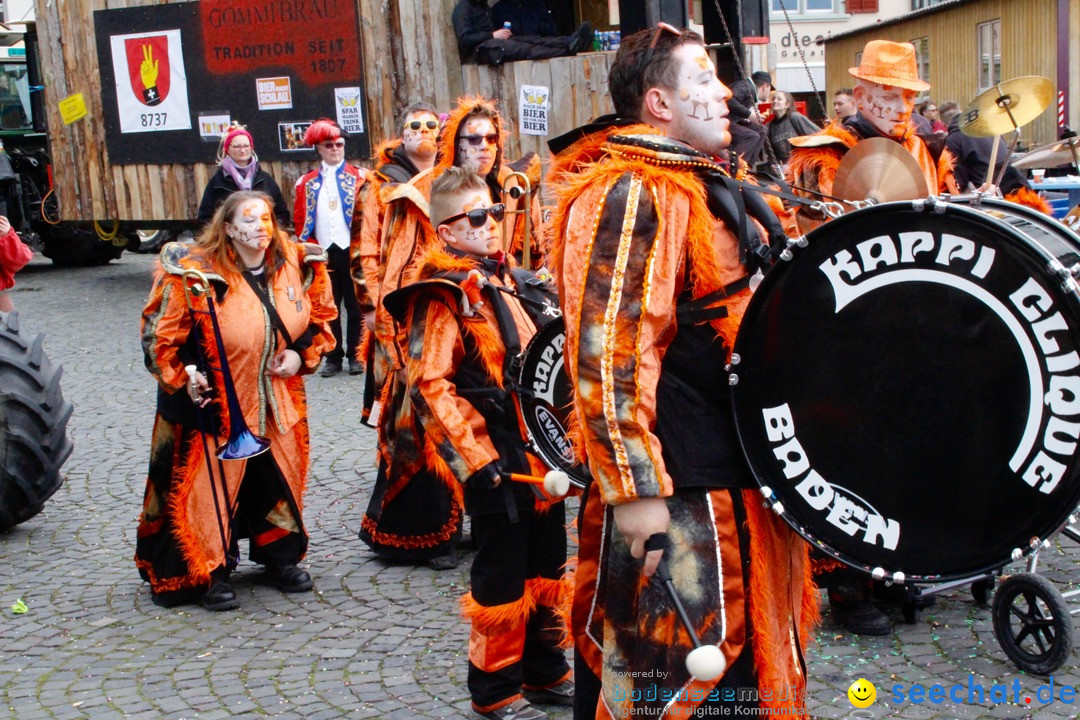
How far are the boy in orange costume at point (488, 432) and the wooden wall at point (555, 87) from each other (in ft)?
22.6

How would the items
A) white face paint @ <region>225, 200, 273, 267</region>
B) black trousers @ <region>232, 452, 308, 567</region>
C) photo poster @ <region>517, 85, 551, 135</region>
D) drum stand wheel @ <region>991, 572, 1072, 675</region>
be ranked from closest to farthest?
drum stand wheel @ <region>991, 572, 1072, 675</region> → white face paint @ <region>225, 200, 273, 267</region> → black trousers @ <region>232, 452, 308, 567</region> → photo poster @ <region>517, 85, 551, 135</region>

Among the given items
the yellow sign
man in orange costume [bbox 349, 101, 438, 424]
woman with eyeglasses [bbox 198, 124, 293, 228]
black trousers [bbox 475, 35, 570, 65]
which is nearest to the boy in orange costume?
man in orange costume [bbox 349, 101, 438, 424]

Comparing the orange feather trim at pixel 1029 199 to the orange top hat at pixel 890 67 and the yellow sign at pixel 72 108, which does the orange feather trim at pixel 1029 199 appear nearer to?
the orange top hat at pixel 890 67

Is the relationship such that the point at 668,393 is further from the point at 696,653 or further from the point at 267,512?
the point at 267,512

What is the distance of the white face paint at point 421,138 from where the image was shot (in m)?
6.51

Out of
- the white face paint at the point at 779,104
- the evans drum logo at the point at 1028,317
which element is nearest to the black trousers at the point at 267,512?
the evans drum logo at the point at 1028,317

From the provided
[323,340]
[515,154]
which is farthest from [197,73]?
[323,340]

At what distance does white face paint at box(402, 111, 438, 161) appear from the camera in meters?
6.51

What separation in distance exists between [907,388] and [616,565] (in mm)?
756

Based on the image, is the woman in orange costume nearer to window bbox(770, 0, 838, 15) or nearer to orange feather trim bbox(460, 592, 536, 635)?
orange feather trim bbox(460, 592, 536, 635)

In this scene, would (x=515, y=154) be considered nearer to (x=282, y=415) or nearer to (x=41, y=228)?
(x=282, y=415)

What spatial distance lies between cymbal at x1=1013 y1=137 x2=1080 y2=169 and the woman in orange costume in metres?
3.10

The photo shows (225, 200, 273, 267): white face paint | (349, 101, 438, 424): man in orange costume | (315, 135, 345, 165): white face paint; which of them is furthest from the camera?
(315, 135, 345, 165): white face paint

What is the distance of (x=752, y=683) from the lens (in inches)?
111
